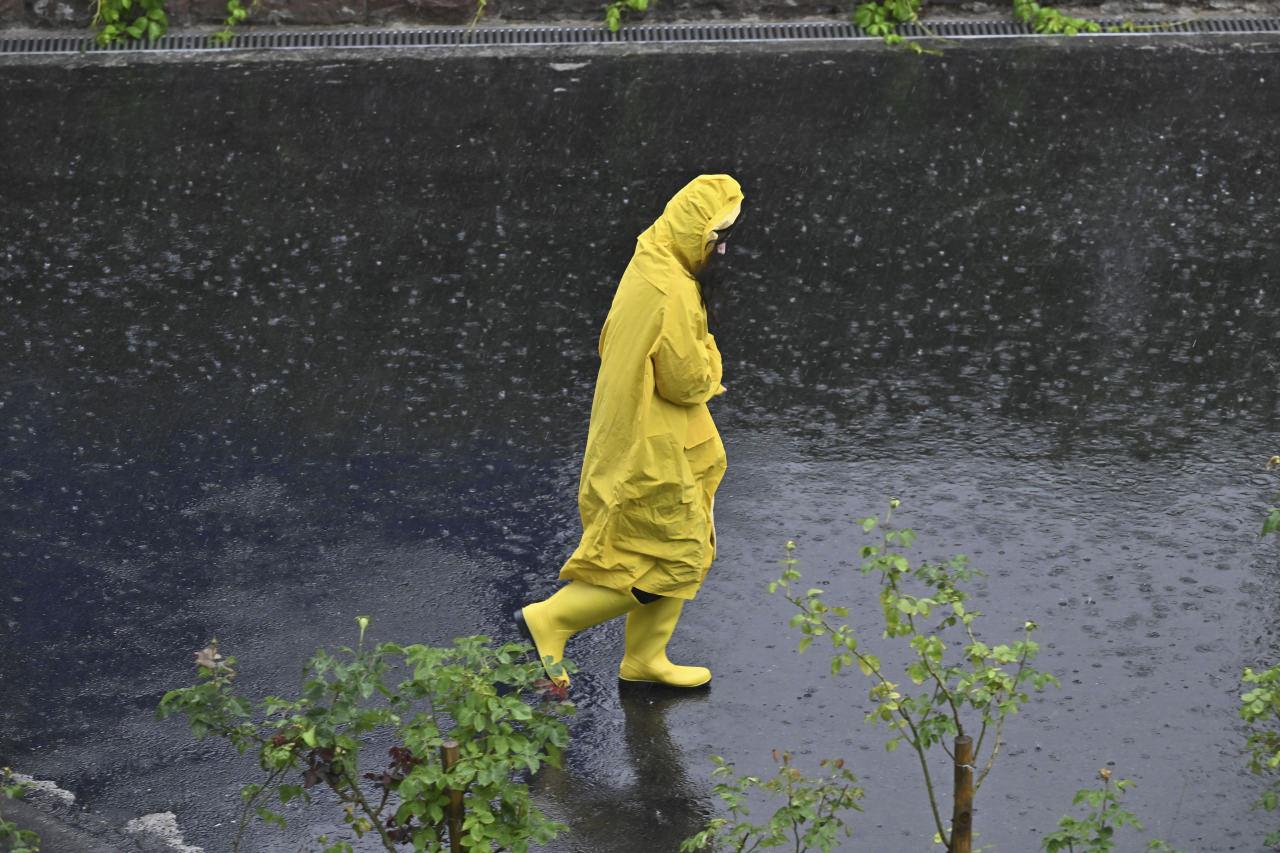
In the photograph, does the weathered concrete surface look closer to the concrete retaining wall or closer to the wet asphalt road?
the concrete retaining wall

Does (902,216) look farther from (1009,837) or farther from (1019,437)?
(1009,837)

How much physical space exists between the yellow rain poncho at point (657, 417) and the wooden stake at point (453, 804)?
1226 millimetres

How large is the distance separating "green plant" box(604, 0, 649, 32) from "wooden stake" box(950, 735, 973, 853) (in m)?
7.17

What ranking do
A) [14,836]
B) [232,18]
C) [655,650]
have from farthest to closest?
[232,18], [655,650], [14,836]

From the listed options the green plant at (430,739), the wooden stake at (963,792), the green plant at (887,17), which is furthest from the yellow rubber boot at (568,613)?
the green plant at (887,17)

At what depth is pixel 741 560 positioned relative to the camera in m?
5.77

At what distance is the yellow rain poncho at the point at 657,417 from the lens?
15.1ft

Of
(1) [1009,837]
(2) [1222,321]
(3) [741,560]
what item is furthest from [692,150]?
(1) [1009,837]

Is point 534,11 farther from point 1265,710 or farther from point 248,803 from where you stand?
point 1265,710

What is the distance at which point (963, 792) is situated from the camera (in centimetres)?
364

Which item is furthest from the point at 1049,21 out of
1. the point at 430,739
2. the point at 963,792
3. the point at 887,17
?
the point at 430,739

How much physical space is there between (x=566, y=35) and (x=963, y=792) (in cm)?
730

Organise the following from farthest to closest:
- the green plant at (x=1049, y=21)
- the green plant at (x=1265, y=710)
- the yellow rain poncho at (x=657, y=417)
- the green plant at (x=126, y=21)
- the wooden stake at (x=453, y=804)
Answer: the green plant at (x=1049, y=21), the green plant at (x=126, y=21), the yellow rain poncho at (x=657, y=417), the green plant at (x=1265, y=710), the wooden stake at (x=453, y=804)

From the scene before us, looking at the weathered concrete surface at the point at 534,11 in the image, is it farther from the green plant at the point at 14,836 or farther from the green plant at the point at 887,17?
the green plant at the point at 14,836
